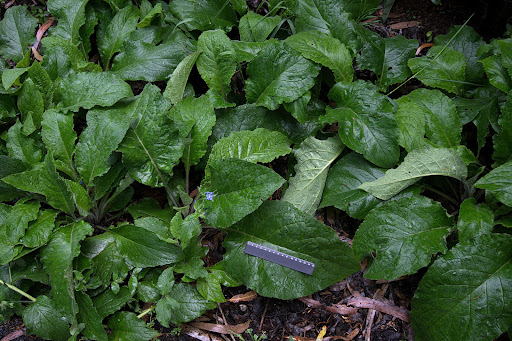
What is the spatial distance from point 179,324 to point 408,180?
1.39 metres

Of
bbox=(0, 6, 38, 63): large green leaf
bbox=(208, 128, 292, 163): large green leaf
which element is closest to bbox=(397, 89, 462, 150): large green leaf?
bbox=(208, 128, 292, 163): large green leaf

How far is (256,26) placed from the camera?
8.34ft

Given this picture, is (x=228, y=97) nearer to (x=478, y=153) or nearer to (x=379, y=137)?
(x=379, y=137)

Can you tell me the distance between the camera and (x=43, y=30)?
2846 millimetres

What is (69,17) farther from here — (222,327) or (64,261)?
(222,327)

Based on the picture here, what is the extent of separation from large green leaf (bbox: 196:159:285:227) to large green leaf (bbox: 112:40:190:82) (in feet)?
2.54

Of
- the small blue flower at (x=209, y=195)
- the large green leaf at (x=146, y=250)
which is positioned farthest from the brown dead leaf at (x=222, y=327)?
the small blue flower at (x=209, y=195)

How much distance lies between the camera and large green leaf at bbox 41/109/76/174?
2223 millimetres

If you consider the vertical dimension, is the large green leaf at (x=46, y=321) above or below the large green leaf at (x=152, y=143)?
→ below

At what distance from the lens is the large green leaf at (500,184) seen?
74.6 inches

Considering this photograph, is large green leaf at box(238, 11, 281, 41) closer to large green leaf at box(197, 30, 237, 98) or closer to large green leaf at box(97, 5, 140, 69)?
large green leaf at box(197, 30, 237, 98)

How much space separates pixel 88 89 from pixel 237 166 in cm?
103

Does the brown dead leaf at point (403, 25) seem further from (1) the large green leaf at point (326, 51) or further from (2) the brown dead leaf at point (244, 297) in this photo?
(2) the brown dead leaf at point (244, 297)

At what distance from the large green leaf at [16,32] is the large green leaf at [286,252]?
189cm
